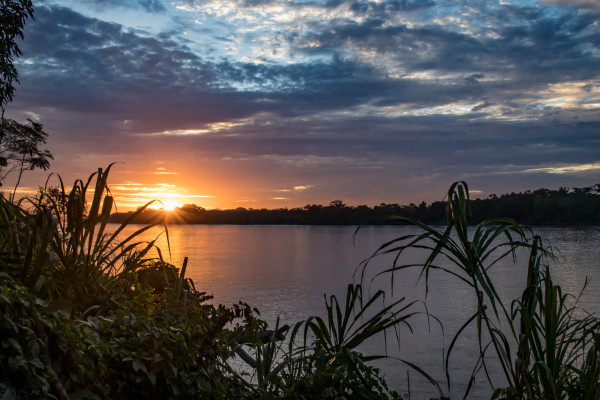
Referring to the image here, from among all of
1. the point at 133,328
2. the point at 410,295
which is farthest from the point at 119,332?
the point at 410,295

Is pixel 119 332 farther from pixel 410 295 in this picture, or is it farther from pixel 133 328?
pixel 410 295

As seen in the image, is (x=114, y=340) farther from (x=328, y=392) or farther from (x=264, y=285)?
(x=264, y=285)

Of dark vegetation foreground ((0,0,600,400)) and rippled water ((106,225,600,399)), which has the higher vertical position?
dark vegetation foreground ((0,0,600,400))

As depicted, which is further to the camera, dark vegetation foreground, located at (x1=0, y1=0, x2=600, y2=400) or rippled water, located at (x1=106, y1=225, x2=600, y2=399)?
rippled water, located at (x1=106, y1=225, x2=600, y2=399)

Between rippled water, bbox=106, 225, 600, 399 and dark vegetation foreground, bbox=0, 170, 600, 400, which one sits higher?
dark vegetation foreground, bbox=0, 170, 600, 400

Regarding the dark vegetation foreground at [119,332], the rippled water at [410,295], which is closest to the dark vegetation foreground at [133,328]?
the dark vegetation foreground at [119,332]

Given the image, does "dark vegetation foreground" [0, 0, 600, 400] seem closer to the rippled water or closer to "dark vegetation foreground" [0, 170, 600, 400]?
"dark vegetation foreground" [0, 170, 600, 400]

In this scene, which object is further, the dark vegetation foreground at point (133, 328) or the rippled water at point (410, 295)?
the rippled water at point (410, 295)

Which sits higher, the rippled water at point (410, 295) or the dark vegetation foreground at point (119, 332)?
the dark vegetation foreground at point (119, 332)

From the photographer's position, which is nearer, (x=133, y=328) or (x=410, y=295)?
(x=133, y=328)

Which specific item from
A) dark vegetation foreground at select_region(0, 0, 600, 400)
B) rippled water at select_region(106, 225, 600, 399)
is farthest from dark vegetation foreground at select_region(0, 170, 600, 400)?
rippled water at select_region(106, 225, 600, 399)

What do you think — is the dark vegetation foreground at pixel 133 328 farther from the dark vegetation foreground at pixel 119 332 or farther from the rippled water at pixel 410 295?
the rippled water at pixel 410 295

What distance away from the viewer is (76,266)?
2.07 m

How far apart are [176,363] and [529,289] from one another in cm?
165
